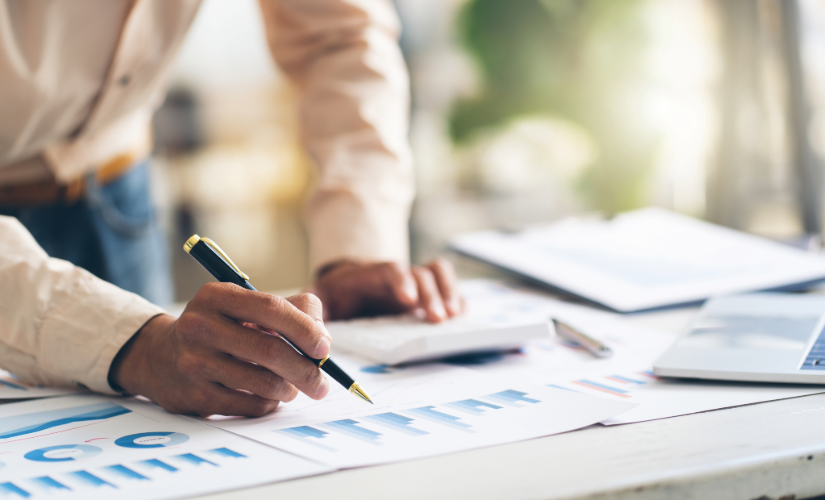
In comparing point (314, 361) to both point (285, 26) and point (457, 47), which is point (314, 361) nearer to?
point (285, 26)

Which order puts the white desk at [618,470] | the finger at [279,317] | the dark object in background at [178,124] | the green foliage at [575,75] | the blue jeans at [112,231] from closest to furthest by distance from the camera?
the white desk at [618,470], the finger at [279,317], the blue jeans at [112,231], the dark object in background at [178,124], the green foliage at [575,75]

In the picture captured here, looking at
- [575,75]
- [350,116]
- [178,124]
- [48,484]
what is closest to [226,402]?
[48,484]

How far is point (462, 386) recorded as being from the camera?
1.85ft

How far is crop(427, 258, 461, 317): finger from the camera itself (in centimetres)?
77

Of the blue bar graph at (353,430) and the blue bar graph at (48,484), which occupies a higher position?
the blue bar graph at (353,430)

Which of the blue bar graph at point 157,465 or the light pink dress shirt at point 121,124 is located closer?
the blue bar graph at point 157,465

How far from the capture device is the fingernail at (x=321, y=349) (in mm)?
492

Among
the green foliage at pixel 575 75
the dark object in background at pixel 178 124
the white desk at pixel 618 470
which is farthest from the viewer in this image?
the green foliage at pixel 575 75

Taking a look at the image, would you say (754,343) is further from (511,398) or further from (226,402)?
(226,402)

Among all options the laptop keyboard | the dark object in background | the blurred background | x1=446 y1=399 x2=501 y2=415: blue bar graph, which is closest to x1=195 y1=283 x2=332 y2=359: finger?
x1=446 y1=399 x2=501 y2=415: blue bar graph

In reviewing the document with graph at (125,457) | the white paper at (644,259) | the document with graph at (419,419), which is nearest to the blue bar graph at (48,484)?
the document with graph at (125,457)

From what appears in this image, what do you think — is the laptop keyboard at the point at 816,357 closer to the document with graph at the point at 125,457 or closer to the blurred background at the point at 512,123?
the document with graph at the point at 125,457

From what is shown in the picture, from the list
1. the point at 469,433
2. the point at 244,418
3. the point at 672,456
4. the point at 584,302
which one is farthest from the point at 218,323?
the point at 584,302

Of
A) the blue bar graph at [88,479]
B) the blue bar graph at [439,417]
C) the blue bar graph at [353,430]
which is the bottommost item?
the blue bar graph at [88,479]
